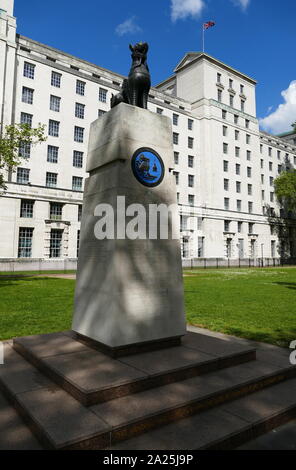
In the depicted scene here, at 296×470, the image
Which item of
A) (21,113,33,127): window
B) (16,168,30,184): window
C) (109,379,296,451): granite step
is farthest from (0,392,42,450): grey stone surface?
(21,113,33,127): window

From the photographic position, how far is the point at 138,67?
6.27 meters

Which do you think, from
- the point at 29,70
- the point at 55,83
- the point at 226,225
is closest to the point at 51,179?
the point at 55,83

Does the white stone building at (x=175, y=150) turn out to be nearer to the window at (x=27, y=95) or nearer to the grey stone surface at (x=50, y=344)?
the window at (x=27, y=95)

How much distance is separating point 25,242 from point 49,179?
28.1 feet

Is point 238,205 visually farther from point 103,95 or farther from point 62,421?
point 62,421

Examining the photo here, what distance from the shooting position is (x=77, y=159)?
4006 centimetres

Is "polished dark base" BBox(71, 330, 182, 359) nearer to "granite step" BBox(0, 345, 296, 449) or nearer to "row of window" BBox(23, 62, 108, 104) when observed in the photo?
"granite step" BBox(0, 345, 296, 449)

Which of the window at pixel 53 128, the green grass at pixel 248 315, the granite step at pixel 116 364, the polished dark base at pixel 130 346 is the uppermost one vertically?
the window at pixel 53 128

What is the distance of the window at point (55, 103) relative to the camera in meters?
38.2

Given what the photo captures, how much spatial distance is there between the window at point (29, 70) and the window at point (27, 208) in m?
15.4

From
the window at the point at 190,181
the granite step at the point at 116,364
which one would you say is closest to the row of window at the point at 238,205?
the window at the point at 190,181

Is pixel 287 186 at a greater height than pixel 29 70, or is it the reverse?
pixel 29 70

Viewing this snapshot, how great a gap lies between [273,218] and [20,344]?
215ft
